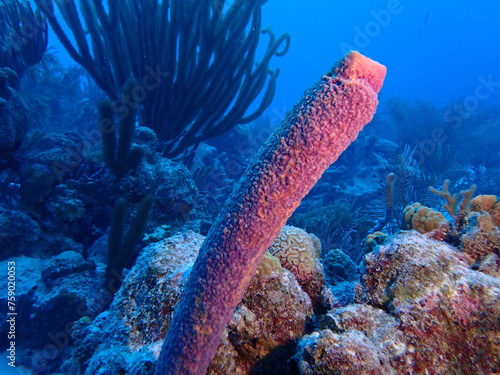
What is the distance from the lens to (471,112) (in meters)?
14.0

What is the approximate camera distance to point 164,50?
17.2 feet

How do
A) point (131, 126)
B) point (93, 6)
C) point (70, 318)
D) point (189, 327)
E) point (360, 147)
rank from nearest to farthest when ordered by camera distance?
point (189, 327) → point (70, 318) → point (131, 126) → point (93, 6) → point (360, 147)

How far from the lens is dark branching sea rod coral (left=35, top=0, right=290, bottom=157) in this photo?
5.12 meters

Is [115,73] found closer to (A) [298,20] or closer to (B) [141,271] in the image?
(B) [141,271]

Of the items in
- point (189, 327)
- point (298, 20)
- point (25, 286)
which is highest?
point (298, 20)

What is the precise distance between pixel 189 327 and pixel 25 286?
329 centimetres

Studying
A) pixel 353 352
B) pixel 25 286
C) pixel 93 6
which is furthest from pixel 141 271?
pixel 93 6

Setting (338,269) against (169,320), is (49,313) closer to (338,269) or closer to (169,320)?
(169,320)

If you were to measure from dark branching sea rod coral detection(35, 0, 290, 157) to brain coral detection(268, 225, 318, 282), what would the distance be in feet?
13.1

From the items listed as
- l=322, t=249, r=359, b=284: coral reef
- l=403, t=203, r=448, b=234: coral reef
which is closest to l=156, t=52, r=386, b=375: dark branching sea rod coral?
l=403, t=203, r=448, b=234: coral reef

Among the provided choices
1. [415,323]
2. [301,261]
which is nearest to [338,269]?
[301,261]

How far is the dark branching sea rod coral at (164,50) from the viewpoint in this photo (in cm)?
512

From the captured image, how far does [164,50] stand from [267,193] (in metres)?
5.31

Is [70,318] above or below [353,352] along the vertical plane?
below
